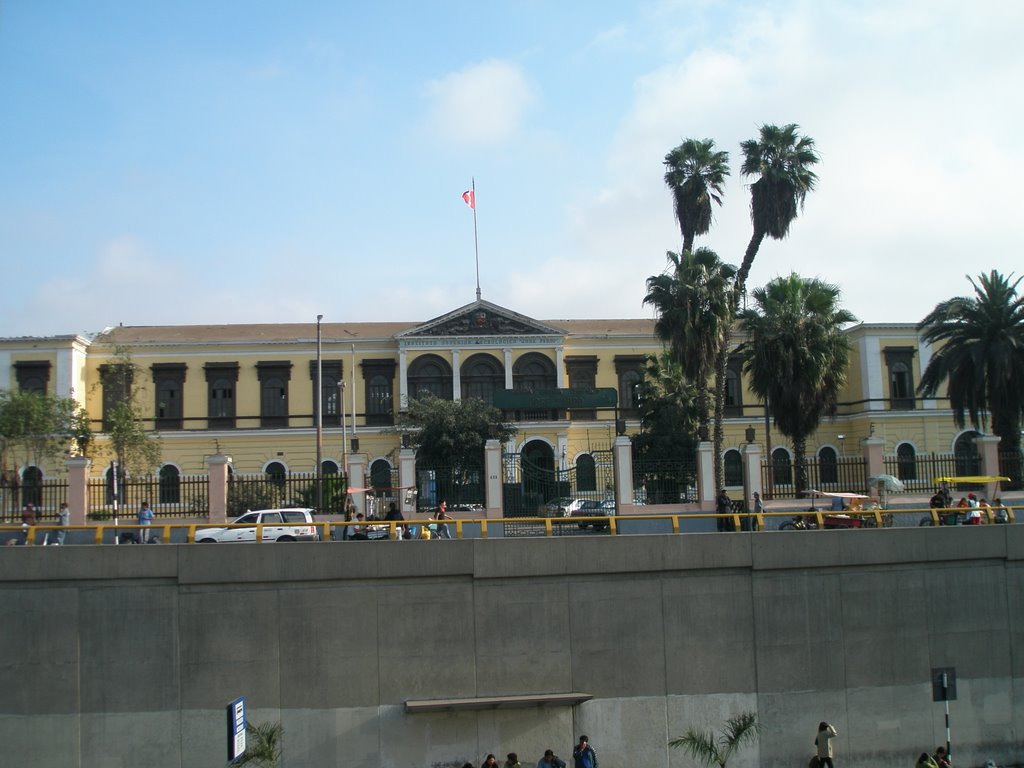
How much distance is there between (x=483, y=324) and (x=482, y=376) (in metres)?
2.79

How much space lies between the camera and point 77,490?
28.1 m

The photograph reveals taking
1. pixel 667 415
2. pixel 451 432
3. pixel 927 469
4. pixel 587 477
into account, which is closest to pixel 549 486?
pixel 587 477

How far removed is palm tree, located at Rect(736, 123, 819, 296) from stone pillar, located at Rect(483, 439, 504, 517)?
53.7 feet

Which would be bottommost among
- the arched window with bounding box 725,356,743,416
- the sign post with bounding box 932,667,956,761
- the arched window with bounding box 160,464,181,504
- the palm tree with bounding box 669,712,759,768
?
the palm tree with bounding box 669,712,759,768

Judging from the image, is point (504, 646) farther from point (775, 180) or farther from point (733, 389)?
point (733, 389)

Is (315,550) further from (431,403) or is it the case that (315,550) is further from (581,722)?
(431,403)

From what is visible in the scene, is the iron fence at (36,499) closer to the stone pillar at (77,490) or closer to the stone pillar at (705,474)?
the stone pillar at (77,490)

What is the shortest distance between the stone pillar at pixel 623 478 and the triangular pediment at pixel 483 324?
88.7ft

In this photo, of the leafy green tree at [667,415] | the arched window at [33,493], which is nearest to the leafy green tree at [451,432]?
the leafy green tree at [667,415]

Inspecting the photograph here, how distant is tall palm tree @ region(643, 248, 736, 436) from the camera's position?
115 feet

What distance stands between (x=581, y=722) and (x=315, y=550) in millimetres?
5643

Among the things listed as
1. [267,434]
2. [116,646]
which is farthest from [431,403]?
[116,646]

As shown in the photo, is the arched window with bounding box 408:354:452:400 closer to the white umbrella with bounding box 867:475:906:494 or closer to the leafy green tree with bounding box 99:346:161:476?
the leafy green tree with bounding box 99:346:161:476

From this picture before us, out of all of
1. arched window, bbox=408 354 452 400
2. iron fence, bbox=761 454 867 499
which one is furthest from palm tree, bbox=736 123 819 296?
arched window, bbox=408 354 452 400
